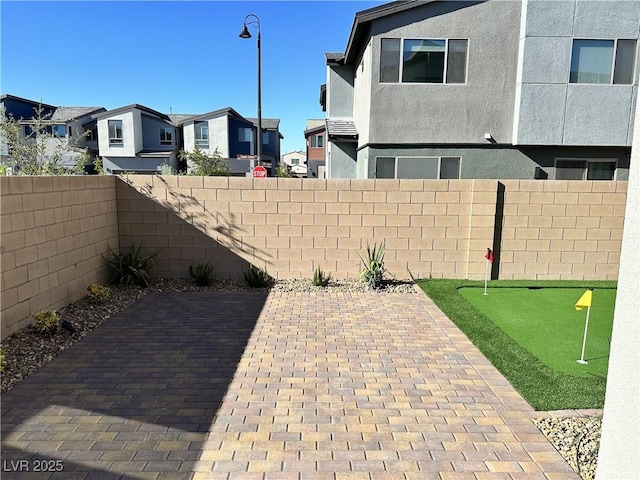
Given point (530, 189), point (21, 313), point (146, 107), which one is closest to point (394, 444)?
point (21, 313)

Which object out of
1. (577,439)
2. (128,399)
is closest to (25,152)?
(128,399)

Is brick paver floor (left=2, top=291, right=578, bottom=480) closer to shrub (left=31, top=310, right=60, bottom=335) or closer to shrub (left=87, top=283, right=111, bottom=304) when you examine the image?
shrub (left=31, top=310, right=60, bottom=335)

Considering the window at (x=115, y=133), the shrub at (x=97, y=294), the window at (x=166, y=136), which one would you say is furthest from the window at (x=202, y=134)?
the shrub at (x=97, y=294)

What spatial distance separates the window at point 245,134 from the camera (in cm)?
4275

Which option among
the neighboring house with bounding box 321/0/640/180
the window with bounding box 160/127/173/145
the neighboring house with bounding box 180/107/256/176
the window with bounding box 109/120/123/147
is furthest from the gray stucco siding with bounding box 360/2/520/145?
the window with bounding box 109/120/123/147

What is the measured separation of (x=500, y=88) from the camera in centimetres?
1169

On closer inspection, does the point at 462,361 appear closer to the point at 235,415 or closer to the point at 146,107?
the point at 235,415

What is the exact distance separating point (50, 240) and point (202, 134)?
38.0 meters

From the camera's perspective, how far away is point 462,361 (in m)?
5.30

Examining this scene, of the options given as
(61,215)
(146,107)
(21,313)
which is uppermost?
(146,107)

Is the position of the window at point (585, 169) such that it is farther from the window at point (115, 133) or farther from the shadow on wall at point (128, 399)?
the window at point (115, 133)

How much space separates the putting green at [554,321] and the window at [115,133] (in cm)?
3955

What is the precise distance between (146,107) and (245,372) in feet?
136

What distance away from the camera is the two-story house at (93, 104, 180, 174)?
39.4 m
